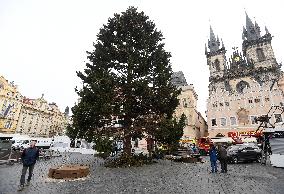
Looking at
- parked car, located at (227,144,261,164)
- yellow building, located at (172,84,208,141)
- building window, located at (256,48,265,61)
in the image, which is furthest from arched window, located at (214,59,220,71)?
parked car, located at (227,144,261,164)

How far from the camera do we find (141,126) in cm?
1717

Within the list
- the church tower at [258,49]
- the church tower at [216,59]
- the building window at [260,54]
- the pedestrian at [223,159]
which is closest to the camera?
the pedestrian at [223,159]

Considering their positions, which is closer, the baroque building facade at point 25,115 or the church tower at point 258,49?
the baroque building facade at point 25,115

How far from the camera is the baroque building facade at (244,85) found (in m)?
42.2

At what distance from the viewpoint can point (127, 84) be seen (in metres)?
16.7

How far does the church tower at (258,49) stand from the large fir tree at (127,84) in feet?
141

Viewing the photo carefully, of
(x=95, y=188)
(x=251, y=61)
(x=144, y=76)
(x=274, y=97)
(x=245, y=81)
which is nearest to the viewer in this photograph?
(x=95, y=188)

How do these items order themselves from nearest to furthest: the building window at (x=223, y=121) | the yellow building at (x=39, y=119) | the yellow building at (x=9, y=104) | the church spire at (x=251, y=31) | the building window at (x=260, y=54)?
1. the building window at (x=223, y=121)
2. the yellow building at (x=9, y=104)
3. the building window at (x=260, y=54)
4. the church spire at (x=251, y=31)
5. the yellow building at (x=39, y=119)

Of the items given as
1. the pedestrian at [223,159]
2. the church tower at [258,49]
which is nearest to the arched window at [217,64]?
the church tower at [258,49]

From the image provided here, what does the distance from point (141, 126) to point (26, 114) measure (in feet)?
176

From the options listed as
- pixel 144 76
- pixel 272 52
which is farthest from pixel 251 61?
pixel 144 76

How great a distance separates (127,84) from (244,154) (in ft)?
37.4

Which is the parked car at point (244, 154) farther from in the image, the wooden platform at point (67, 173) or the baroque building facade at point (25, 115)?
the baroque building facade at point (25, 115)

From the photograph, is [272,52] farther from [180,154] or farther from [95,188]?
[95,188]
